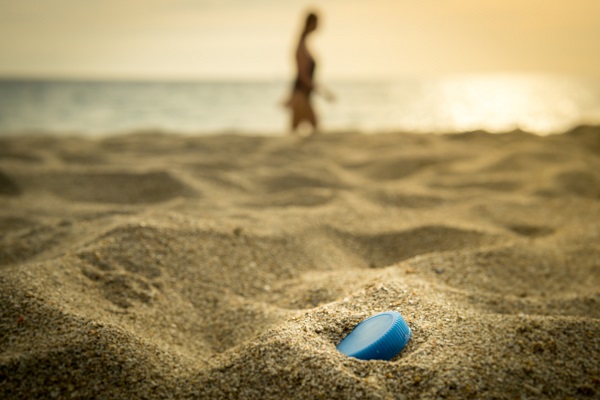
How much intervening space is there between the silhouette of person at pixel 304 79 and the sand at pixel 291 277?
5.66 ft

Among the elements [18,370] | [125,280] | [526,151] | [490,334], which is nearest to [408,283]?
[490,334]

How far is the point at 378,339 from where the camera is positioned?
1127mm

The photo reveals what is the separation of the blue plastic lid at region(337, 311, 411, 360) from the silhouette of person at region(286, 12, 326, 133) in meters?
4.47

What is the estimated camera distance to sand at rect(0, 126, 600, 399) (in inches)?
43.6

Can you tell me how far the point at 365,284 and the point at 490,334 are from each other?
495mm

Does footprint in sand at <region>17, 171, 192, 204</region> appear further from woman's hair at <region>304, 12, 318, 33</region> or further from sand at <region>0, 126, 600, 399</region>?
woman's hair at <region>304, 12, 318, 33</region>

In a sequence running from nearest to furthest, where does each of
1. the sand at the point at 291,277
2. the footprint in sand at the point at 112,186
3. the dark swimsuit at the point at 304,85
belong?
the sand at the point at 291,277, the footprint in sand at the point at 112,186, the dark swimsuit at the point at 304,85

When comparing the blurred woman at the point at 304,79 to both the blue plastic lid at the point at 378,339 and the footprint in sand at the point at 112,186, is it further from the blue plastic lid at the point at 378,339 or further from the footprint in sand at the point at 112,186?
the blue plastic lid at the point at 378,339

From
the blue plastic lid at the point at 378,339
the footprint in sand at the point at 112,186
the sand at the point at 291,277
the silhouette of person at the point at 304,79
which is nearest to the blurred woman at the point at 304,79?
the silhouette of person at the point at 304,79

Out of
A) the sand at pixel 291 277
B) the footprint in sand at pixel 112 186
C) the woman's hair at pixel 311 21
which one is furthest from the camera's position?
the woman's hair at pixel 311 21

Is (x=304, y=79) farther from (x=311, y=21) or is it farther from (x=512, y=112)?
(x=512, y=112)

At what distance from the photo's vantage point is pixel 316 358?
111 cm

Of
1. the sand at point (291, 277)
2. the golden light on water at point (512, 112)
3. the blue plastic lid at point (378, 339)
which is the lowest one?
the golden light on water at point (512, 112)

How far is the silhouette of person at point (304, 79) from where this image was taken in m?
5.26
